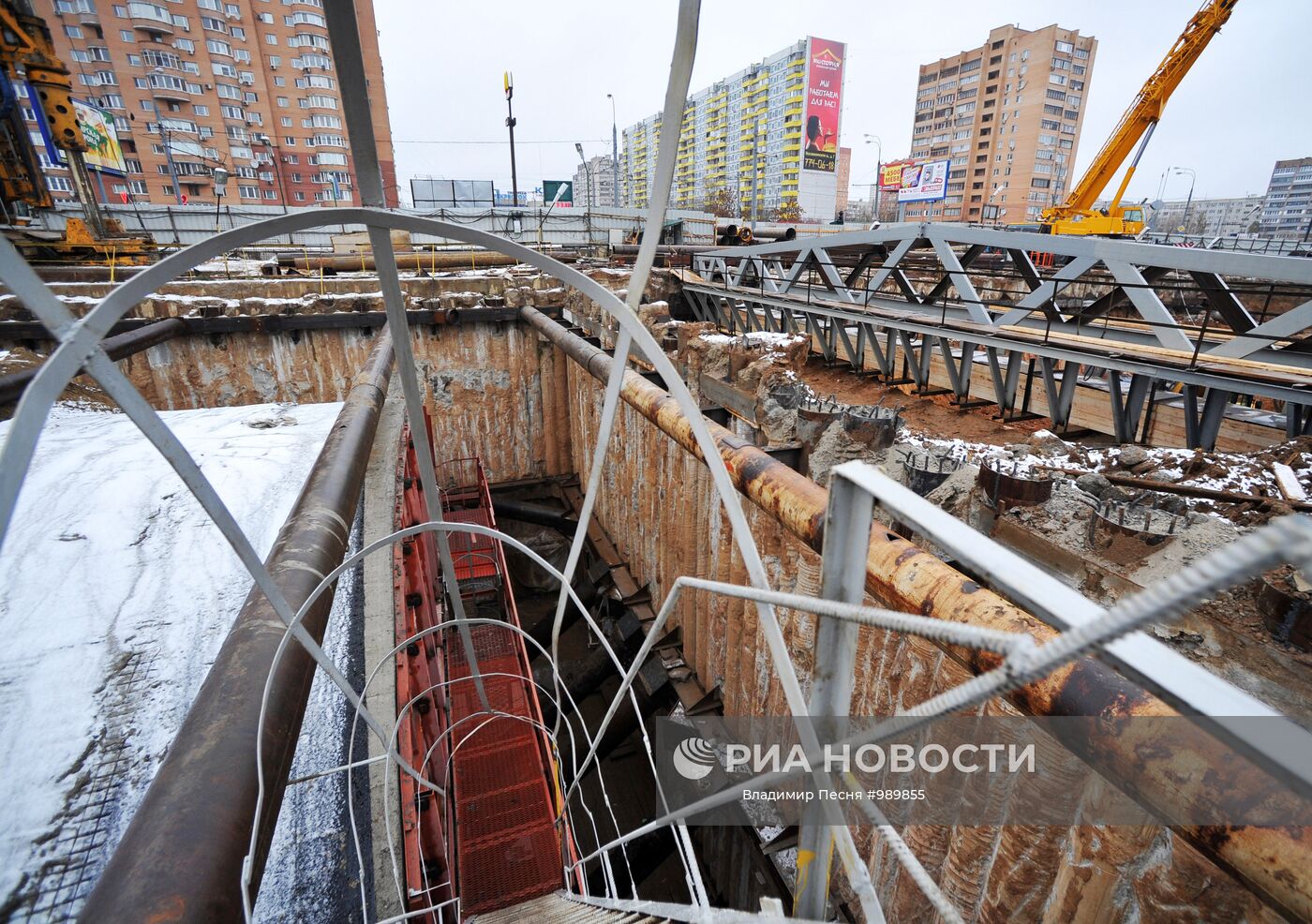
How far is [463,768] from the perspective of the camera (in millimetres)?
4281

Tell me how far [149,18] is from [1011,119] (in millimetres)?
91114

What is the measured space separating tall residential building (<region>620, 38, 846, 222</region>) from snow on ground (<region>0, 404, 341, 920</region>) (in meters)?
61.1

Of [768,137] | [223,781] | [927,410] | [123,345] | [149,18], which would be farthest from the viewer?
[768,137]

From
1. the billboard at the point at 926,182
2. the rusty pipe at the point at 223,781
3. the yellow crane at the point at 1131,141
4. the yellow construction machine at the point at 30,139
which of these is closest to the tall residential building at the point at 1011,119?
the billboard at the point at 926,182

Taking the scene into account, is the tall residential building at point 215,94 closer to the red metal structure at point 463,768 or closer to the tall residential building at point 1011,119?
the red metal structure at point 463,768

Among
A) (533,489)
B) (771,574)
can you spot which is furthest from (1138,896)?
(533,489)

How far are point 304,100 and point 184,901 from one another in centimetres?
7640

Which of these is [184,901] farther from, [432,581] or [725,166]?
[725,166]

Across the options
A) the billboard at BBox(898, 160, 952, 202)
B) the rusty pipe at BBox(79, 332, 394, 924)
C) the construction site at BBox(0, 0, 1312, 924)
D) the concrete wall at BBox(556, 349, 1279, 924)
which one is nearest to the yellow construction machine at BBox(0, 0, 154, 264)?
the construction site at BBox(0, 0, 1312, 924)

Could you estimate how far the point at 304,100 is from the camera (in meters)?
58.7

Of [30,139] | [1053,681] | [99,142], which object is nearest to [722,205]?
[99,142]

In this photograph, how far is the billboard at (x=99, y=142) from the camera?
22.2m

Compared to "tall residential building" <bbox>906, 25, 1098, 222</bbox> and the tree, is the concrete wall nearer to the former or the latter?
the tree

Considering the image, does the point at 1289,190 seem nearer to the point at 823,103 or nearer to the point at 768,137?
the point at 823,103
